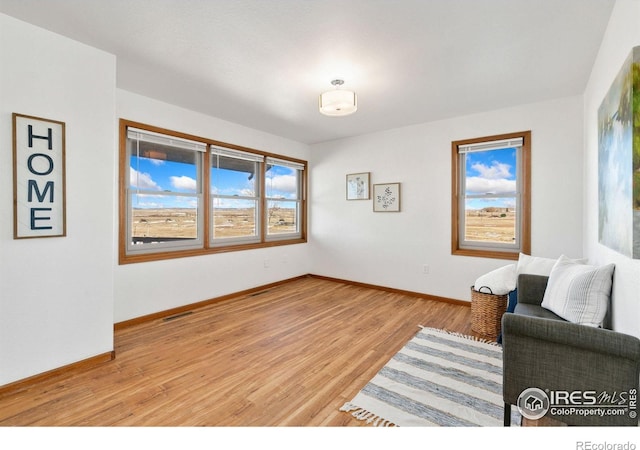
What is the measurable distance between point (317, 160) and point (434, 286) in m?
2.98

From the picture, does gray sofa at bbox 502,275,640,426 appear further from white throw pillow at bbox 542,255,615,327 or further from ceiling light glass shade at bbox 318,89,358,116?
ceiling light glass shade at bbox 318,89,358,116

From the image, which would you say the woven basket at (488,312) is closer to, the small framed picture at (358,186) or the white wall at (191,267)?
the small framed picture at (358,186)

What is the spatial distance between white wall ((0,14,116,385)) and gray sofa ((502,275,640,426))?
296 cm

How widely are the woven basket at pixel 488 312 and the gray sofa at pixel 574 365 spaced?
1.52 metres

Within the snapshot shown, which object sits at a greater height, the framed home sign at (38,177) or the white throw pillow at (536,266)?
the framed home sign at (38,177)

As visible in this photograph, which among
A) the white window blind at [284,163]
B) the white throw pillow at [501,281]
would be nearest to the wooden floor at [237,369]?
the white throw pillow at [501,281]

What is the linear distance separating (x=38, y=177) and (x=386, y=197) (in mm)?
3967

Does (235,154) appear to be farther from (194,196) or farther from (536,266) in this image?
(536,266)

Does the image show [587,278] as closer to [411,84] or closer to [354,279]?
[411,84]

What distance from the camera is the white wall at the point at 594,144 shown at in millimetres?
1410

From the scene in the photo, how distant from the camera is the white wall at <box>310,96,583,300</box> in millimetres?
3279

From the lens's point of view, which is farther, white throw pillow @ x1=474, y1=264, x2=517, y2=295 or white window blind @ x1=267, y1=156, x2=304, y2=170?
white window blind @ x1=267, y1=156, x2=304, y2=170

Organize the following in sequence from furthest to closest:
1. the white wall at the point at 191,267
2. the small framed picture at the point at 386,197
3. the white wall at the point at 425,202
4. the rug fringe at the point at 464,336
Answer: the small framed picture at the point at 386,197 → the white wall at the point at 425,202 → the white wall at the point at 191,267 → the rug fringe at the point at 464,336

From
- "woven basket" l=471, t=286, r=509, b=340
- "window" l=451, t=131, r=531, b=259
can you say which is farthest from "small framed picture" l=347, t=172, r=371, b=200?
"woven basket" l=471, t=286, r=509, b=340
